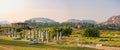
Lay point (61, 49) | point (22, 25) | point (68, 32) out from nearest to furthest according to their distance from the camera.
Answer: point (61, 49)
point (68, 32)
point (22, 25)

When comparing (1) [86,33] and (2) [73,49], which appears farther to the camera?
(1) [86,33]

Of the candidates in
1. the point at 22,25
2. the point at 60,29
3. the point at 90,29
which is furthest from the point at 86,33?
the point at 22,25

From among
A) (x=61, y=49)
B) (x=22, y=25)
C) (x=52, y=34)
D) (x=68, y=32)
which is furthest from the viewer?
(x=22, y=25)

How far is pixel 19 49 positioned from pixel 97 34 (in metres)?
45.3

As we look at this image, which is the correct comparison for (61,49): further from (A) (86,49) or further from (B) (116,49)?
(B) (116,49)

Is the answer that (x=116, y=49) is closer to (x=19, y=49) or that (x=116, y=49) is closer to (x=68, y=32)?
(x=19, y=49)

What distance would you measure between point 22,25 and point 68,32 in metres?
83.0

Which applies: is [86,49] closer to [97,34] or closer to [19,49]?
[19,49]

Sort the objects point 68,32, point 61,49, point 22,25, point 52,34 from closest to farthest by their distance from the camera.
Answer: point 61,49, point 52,34, point 68,32, point 22,25

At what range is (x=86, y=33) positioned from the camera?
89.8 m

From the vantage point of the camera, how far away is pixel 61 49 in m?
48.7

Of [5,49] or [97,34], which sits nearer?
[5,49]

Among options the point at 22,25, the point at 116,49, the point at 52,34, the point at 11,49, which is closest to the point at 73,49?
the point at 116,49

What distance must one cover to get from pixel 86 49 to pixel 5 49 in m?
14.2
